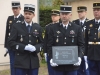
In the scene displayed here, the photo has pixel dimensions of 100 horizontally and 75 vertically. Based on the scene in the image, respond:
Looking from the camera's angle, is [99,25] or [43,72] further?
[43,72]

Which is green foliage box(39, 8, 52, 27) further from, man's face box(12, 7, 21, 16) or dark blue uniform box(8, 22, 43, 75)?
dark blue uniform box(8, 22, 43, 75)

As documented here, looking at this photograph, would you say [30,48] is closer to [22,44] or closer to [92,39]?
[22,44]

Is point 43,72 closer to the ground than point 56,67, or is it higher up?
closer to the ground

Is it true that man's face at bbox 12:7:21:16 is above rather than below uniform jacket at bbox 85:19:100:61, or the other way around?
above

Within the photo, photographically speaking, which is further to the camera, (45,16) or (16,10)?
(45,16)

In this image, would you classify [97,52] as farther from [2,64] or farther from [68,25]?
[2,64]

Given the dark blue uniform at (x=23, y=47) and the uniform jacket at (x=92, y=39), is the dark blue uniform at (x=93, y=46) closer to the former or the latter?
the uniform jacket at (x=92, y=39)

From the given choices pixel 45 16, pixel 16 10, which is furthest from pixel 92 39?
pixel 45 16

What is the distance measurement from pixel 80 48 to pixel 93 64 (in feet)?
4.52

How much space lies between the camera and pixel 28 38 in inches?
245

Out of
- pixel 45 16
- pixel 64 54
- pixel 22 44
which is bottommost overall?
pixel 64 54

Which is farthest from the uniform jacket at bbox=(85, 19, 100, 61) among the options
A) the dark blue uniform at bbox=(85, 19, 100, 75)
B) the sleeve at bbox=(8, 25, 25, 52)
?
the sleeve at bbox=(8, 25, 25, 52)

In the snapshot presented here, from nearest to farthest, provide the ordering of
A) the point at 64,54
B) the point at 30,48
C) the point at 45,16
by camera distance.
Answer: the point at 64,54
the point at 30,48
the point at 45,16

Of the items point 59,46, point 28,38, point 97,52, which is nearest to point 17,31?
point 28,38
